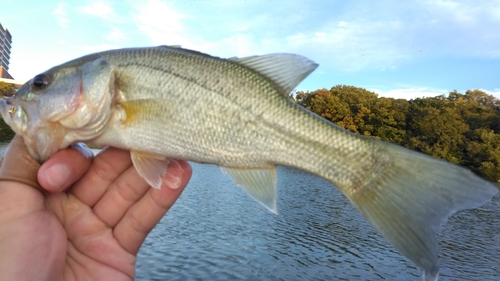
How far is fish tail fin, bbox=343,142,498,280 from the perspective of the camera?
2072 millimetres

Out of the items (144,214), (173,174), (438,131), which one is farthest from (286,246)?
(438,131)

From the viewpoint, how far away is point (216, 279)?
12414 mm

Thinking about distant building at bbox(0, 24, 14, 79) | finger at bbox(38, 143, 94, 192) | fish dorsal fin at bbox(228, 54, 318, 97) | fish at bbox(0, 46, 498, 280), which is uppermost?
distant building at bbox(0, 24, 14, 79)

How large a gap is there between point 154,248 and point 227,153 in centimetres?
1293

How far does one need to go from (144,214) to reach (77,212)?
592 millimetres

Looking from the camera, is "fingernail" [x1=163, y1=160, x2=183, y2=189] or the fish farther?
"fingernail" [x1=163, y1=160, x2=183, y2=189]

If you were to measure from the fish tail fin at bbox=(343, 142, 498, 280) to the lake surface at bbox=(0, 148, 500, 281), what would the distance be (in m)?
11.1

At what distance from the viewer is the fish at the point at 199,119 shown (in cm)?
255

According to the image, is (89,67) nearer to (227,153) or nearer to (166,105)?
(166,105)

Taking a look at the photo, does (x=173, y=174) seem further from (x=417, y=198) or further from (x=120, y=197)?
(x=417, y=198)

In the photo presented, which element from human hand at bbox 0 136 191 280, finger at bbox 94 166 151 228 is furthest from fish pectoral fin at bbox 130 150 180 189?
finger at bbox 94 166 151 228

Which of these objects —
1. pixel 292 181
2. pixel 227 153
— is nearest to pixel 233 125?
pixel 227 153

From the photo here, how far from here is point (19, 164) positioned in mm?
2742

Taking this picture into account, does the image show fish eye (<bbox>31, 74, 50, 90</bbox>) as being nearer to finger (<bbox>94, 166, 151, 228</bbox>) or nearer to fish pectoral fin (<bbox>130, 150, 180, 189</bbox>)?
fish pectoral fin (<bbox>130, 150, 180, 189</bbox>)
